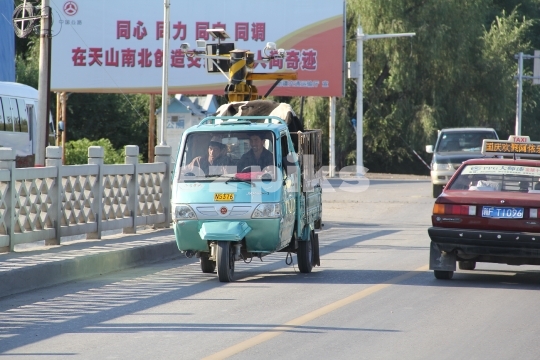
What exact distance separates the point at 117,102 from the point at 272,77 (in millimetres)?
32993

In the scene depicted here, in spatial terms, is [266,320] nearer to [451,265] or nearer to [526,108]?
[451,265]

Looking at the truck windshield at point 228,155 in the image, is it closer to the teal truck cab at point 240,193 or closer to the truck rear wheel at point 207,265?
the teal truck cab at point 240,193

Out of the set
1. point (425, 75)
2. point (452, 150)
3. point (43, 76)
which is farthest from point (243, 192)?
point (425, 75)

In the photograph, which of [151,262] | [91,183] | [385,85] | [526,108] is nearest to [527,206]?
[151,262]

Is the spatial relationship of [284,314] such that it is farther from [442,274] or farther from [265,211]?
[442,274]

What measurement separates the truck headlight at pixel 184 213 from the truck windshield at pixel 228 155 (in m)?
0.43

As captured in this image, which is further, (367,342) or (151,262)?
(151,262)

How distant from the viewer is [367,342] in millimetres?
8227

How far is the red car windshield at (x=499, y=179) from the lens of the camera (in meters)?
12.0

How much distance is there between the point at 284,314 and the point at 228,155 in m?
3.30

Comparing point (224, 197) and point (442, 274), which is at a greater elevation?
point (224, 197)

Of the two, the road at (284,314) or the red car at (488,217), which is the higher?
the red car at (488,217)

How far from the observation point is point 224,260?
463 inches

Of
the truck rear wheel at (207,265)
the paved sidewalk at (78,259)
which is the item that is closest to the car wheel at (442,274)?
the truck rear wheel at (207,265)
